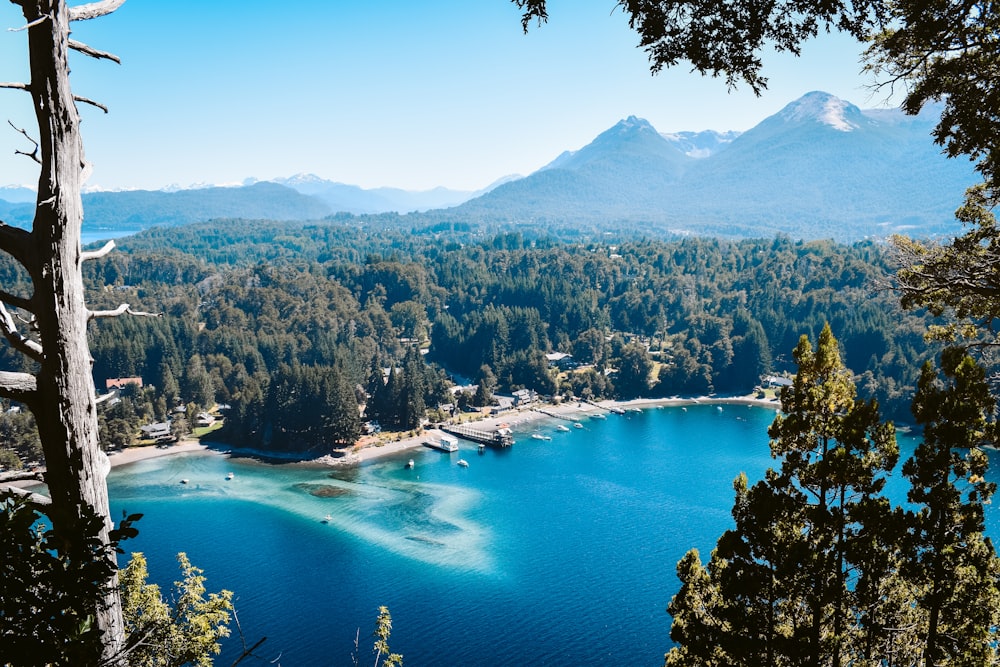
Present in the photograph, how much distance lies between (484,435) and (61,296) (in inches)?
1712

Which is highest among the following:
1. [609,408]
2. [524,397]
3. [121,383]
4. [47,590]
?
[47,590]

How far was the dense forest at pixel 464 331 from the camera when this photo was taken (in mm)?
48875

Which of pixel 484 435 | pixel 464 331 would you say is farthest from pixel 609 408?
pixel 464 331

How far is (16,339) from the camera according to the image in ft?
10.1

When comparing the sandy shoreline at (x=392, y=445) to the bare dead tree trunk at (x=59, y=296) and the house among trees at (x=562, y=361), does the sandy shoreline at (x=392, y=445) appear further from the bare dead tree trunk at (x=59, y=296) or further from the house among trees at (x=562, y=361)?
the bare dead tree trunk at (x=59, y=296)

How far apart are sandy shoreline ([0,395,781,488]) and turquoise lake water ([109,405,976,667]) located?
4.84ft

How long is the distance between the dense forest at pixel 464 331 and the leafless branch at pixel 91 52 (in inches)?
1667

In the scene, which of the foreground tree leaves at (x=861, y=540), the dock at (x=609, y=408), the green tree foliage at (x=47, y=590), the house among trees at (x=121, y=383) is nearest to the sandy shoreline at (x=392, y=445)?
the dock at (x=609, y=408)

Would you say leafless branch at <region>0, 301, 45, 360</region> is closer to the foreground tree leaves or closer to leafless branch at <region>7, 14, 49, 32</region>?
leafless branch at <region>7, 14, 49, 32</region>

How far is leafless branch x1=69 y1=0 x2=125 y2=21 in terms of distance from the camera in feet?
10.5

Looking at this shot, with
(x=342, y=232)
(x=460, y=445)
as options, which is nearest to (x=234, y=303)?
(x=460, y=445)

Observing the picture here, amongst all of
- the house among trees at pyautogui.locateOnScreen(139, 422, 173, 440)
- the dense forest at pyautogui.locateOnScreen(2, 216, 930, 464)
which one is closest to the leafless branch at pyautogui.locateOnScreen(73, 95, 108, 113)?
the dense forest at pyautogui.locateOnScreen(2, 216, 930, 464)

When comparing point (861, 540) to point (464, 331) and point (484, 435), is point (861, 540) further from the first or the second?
point (464, 331)

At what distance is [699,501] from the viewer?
34031 millimetres
